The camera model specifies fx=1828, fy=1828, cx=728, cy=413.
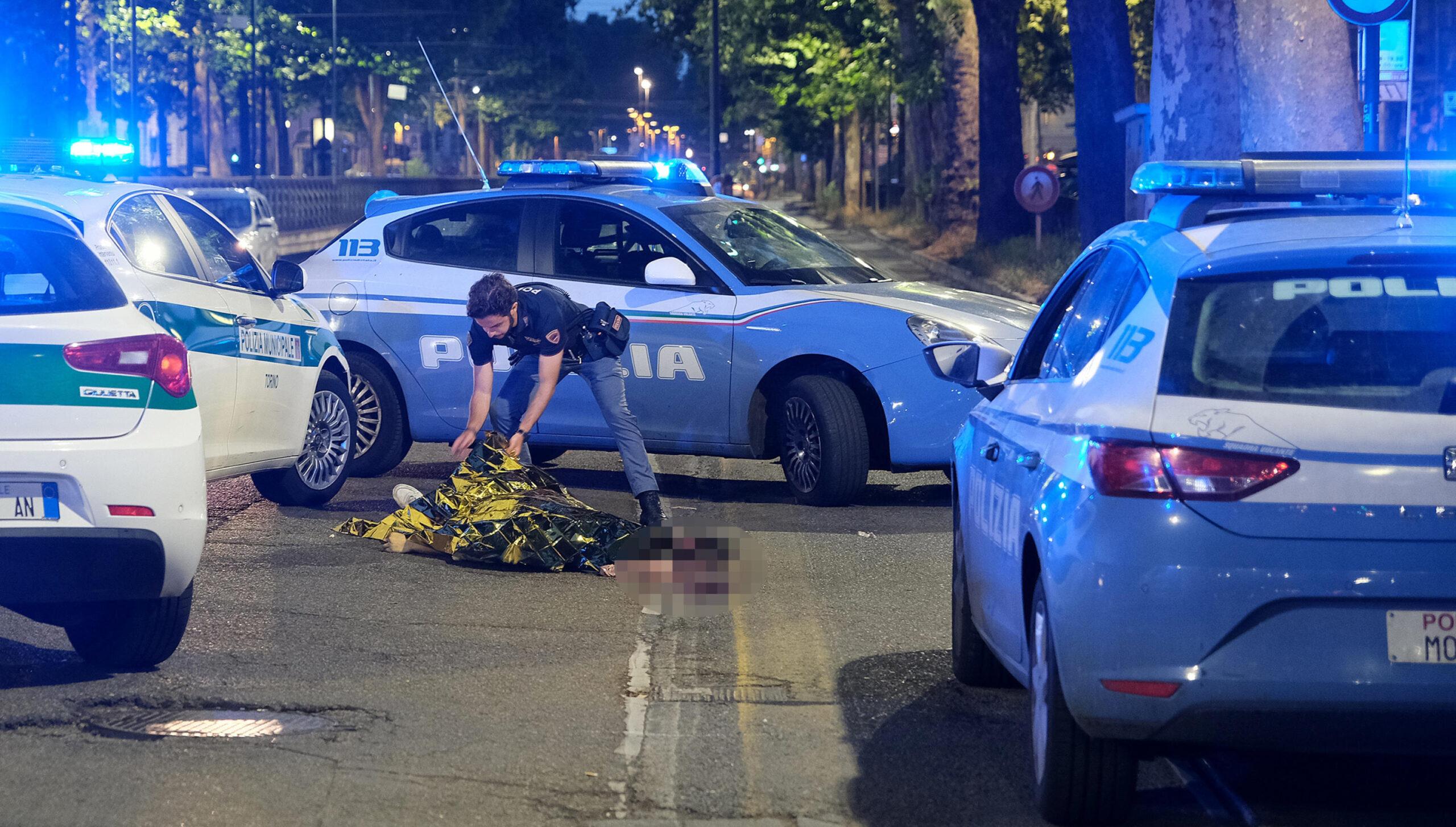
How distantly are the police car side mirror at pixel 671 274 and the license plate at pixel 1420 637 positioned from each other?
6.30m

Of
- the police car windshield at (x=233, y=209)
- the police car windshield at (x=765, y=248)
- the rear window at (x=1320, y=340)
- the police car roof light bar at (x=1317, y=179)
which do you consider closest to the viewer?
the rear window at (x=1320, y=340)

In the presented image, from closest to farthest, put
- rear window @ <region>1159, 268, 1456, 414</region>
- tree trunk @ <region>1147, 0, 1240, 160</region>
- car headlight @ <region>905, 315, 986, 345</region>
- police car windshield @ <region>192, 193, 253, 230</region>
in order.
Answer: rear window @ <region>1159, 268, 1456, 414</region> → car headlight @ <region>905, 315, 986, 345</region> → tree trunk @ <region>1147, 0, 1240, 160</region> → police car windshield @ <region>192, 193, 253, 230</region>

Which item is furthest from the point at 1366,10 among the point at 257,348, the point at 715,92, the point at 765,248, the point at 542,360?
the point at 715,92

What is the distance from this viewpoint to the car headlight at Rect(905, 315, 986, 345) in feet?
30.6

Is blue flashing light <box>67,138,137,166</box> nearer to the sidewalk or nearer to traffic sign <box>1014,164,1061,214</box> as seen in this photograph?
the sidewalk

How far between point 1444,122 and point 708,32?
31989 mm

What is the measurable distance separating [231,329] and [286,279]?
623mm

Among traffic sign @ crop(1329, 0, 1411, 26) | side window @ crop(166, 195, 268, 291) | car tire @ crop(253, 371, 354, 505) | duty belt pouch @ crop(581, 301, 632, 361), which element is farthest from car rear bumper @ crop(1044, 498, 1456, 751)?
traffic sign @ crop(1329, 0, 1411, 26)

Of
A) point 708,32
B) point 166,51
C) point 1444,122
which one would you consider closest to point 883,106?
point 708,32

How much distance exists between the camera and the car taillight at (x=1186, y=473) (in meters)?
3.94

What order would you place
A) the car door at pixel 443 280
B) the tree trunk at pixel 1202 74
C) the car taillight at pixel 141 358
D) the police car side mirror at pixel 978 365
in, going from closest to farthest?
the car taillight at pixel 141 358, the police car side mirror at pixel 978 365, the car door at pixel 443 280, the tree trunk at pixel 1202 74

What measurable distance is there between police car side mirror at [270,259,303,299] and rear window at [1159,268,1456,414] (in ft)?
19.0

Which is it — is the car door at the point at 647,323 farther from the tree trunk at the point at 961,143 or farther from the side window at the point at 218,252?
the tree trunk at the point at 961,143

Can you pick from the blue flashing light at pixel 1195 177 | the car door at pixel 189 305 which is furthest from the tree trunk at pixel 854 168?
the blue flashing light at pixel 1195 177
